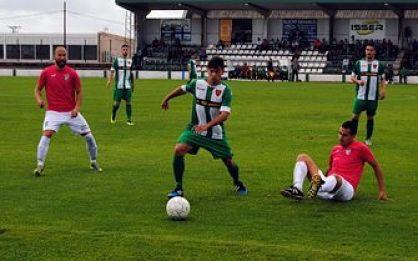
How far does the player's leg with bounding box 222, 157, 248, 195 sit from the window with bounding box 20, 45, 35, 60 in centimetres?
8444

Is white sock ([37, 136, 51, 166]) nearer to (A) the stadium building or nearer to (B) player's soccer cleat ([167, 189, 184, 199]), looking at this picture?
(B) player's soccer cleat ([167, 189, 184, 199])

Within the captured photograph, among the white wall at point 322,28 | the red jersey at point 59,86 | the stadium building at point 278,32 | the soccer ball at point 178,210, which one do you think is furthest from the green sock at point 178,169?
the white wall at point 322,28

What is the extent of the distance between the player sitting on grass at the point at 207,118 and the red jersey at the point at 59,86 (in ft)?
8.99

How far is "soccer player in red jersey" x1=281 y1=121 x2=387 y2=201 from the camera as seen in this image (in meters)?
9.77

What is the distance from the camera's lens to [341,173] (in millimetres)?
10164

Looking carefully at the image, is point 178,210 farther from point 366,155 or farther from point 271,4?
point 271,4

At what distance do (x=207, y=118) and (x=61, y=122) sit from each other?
10.5ft

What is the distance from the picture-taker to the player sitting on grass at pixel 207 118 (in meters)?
10.0

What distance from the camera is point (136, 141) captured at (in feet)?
56.3

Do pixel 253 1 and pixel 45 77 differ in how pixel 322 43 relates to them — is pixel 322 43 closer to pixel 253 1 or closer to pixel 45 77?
pixel 253 1

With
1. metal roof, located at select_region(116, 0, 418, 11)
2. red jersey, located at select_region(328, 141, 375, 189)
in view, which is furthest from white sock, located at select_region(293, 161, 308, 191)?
metal roof, located at select_region(116, 0, 418, 11)

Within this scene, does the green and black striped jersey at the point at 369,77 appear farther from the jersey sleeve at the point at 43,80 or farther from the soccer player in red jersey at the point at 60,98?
the jersey sleeve at the point at 43,80

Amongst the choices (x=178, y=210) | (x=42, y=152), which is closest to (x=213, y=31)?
(x=42, y=152)

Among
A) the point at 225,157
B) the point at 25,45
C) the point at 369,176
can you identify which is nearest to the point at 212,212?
the point at 225,157
